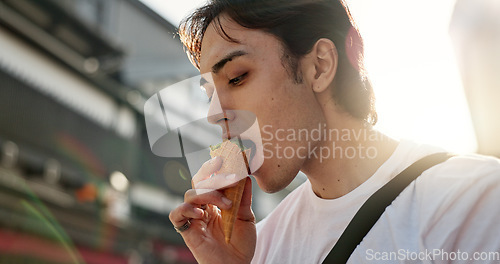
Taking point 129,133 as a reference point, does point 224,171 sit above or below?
below

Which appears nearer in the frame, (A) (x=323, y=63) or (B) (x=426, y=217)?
(B) (x=426, y=217)

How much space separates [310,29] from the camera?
86.4 inches

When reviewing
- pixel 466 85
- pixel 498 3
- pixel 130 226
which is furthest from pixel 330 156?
pixel 130 226

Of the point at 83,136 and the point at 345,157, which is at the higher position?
the point at 83,136

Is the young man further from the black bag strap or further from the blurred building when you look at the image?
the blurred building

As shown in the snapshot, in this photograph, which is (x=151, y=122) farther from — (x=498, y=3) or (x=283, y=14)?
(x=498, y=3)

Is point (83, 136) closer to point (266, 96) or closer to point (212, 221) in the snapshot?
A: point (212, 221)

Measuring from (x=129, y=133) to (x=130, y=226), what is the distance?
501 cm

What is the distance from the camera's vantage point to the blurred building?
44.3ft

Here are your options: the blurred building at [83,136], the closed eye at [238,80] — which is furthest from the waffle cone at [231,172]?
the blurred building at [83,136]

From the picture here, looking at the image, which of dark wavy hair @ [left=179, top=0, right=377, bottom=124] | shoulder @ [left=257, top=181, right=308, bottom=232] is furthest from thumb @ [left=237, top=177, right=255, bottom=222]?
dark wavy hair @ [left=179, top=0, right=377, bottom=124]

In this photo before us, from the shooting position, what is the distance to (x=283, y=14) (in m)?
2.17

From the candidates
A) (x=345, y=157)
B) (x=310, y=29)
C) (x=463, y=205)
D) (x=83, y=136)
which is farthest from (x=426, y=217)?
(x=83, y=136)

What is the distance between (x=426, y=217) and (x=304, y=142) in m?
0.63
